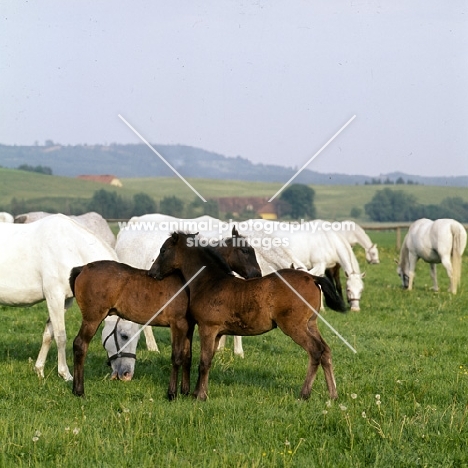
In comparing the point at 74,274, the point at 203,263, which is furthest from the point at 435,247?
the point at 74,274

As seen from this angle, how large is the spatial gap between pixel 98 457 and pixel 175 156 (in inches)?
356

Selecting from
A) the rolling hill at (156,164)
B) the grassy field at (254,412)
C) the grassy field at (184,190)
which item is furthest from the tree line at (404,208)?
the grassy field at (254,412)

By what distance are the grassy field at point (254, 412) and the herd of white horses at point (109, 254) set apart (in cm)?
50

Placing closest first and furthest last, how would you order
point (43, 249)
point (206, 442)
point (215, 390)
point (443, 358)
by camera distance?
1. point (206, 442)
2. point (215, 390)
3. point (43, 249)
4. point (443, 358)

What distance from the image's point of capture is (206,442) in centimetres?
528

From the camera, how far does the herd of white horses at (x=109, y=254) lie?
7918 mm

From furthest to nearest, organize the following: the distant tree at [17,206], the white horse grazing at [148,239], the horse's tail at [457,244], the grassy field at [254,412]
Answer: the distant tree at [17,206]
the horse's tail at [457,244]
the white horse grazing at [148,239]
the grassy field at [254,412]

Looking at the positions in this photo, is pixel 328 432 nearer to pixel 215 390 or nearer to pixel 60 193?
pixel 215 390

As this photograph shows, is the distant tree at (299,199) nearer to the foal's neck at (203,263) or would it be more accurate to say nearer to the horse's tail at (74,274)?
the foal's neck at (203,263)

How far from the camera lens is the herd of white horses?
792cm

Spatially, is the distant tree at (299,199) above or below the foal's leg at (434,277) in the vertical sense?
above

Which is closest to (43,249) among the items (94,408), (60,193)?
(94,408)

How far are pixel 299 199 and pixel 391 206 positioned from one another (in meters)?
5.19

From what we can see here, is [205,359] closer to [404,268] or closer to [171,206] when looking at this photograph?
[171,206]
